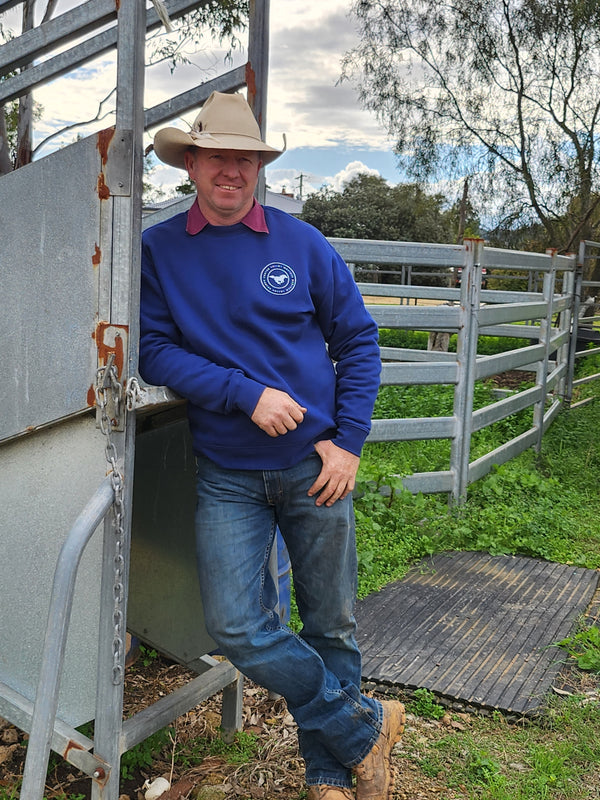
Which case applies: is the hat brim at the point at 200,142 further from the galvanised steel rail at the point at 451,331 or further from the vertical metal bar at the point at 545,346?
the vertical metal bar at the point at 545,346

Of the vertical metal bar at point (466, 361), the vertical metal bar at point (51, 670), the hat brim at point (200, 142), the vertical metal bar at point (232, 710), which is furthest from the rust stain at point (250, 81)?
the vertical metal bar at point (466, 361)

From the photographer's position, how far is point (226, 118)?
2.58 m

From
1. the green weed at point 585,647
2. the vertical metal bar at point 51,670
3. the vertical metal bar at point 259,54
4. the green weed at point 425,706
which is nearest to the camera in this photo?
the vertical metal bar at point 51,670

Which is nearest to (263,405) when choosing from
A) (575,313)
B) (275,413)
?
(275,413)

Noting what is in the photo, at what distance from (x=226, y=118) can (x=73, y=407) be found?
973 mm

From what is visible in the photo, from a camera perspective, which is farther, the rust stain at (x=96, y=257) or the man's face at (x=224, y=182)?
the man's face at (x=224, y=182)

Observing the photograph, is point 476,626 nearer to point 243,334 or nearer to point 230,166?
point 243,334

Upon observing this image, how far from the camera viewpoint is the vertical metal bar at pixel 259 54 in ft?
10.4

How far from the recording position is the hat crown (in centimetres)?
257

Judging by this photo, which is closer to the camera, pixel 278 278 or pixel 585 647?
pixel 278 278

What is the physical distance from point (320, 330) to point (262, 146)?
597mm

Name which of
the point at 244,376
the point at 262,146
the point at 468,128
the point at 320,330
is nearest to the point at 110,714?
the point at 244,376

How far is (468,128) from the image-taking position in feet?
54.5

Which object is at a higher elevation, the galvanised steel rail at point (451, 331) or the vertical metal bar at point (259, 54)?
the vertical metal bar at point (259, 54)
